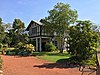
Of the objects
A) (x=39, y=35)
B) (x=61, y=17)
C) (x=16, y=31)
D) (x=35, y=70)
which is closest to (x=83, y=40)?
(x=35, y=70)

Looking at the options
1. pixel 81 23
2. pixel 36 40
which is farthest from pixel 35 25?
pixel 81 23

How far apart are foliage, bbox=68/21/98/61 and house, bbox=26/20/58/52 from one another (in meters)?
22.4

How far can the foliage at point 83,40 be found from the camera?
22.5 metres

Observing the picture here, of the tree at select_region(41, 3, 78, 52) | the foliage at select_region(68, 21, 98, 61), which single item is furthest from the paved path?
the tree at select_region(41, 3, 78, 52)

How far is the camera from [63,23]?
3966 centimetres

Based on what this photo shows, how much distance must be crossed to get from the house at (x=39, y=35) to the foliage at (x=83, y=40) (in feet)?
73.4

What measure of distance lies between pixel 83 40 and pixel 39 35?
81.2 feet

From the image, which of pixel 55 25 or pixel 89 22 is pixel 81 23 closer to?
pixel 89 22

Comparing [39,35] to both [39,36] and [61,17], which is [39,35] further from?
[61,17]

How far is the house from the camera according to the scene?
4687cm

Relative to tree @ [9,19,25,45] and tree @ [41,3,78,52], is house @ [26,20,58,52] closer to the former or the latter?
tree @ [41,3,78,52]

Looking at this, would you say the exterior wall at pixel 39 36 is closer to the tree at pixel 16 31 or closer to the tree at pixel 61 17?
the tree at pixel 61 17

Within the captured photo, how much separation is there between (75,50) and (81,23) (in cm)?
331

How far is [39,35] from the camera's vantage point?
154 ft
